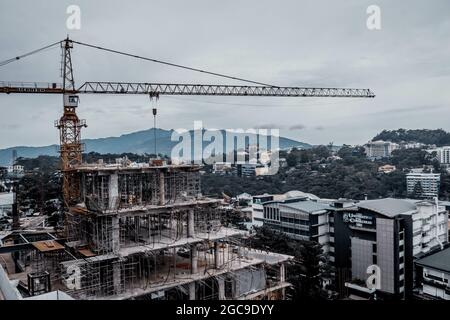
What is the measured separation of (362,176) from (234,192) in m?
8.16

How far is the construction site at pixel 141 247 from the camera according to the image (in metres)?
7.39

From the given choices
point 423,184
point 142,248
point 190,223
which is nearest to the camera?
point 142,248

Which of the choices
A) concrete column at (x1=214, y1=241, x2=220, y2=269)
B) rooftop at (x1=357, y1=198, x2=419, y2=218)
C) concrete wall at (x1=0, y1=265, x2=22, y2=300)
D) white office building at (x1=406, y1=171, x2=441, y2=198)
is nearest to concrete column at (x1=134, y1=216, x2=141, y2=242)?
concrete column at (x1=214, y1=241, x2=220, y2=269)

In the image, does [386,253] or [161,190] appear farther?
[386,253]

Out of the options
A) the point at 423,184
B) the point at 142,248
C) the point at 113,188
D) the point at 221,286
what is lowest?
the point at 221,286

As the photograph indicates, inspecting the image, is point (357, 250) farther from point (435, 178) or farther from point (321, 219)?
point (435, 178)

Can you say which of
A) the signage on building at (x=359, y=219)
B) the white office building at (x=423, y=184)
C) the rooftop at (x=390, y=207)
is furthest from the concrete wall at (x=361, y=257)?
the white office building at (x=423, y=184)

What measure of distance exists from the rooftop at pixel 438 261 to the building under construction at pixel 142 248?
451 cm

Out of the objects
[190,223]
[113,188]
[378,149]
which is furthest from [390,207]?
[378,149]

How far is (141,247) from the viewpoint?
7852mm

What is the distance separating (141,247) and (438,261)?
830 cm

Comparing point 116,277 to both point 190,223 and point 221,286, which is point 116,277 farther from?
point 221,286

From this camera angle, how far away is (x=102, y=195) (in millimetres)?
7852
